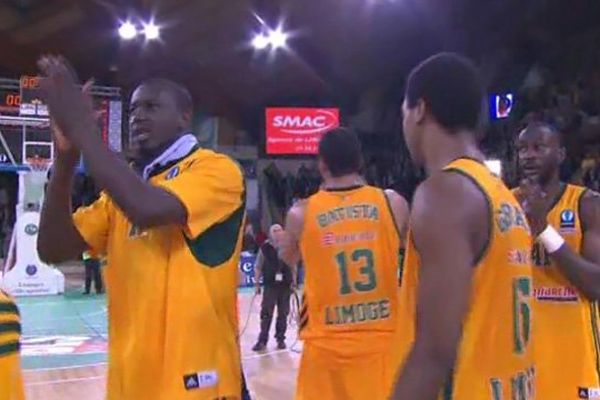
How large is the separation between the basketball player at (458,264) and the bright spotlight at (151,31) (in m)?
17.5

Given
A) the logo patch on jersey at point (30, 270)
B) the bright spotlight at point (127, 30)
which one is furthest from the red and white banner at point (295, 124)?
the logo patch on jersey at point (30, 270)

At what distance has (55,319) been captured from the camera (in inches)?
461

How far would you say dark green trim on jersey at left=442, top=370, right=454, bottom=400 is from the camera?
1.81m

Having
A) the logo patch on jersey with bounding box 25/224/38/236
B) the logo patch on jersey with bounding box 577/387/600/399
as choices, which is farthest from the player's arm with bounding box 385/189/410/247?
the logo patch on jersey with bounding box 25/224/38/236

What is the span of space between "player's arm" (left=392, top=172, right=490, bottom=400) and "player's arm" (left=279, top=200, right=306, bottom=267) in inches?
77.8

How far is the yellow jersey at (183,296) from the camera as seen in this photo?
2.38 meters

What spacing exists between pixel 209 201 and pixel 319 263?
132 centimetres

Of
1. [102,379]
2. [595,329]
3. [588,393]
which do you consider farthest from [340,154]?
[102,379]

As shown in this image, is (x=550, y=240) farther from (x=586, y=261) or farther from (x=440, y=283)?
(x=440, y=283)

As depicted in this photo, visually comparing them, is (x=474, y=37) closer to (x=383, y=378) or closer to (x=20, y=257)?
(x=20, y=257)

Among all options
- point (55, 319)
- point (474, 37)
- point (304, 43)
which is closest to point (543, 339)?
point (55, 319)

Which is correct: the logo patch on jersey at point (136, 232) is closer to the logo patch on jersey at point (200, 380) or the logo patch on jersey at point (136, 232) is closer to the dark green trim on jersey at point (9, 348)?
the logo patch on jersey at point (200, 380)

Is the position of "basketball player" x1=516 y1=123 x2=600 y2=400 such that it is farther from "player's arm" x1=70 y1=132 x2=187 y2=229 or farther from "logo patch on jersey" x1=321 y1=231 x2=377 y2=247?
"player's arm" x1=70 y1=132 x2=187 y2=229

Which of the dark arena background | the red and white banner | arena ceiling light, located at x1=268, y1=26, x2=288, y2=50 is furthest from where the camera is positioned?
the red and white banner
